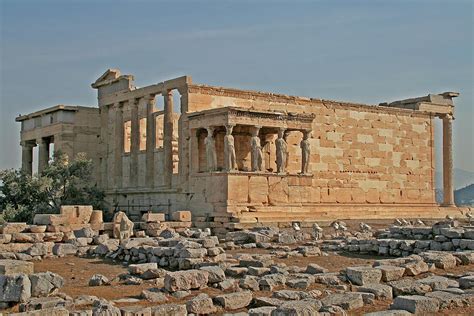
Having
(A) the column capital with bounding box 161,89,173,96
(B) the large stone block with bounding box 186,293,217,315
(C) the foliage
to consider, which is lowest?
(B) the large stone block with bounding box 186,293,217,315

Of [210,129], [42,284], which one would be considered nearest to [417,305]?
[42,284]

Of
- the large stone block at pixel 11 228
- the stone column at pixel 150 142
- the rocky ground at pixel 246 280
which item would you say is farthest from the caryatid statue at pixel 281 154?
the large stone block at pixel 11 228

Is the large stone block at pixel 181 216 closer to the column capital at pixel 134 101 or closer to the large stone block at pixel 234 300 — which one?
the column capital at pixel 134 101

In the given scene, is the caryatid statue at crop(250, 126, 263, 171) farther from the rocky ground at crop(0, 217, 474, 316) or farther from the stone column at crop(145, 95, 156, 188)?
the rocky ground at crop(0, 217, 474, 316)

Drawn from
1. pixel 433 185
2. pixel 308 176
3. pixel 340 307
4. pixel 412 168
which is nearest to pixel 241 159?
pixel 308 176

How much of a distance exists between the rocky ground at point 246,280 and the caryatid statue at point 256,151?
654 cm

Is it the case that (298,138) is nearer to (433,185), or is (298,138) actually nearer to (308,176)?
(308,176)

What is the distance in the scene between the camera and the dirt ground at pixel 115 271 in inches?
382

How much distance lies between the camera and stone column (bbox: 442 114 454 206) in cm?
3419

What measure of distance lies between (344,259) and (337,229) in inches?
265

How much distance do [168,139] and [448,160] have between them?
1572 cm

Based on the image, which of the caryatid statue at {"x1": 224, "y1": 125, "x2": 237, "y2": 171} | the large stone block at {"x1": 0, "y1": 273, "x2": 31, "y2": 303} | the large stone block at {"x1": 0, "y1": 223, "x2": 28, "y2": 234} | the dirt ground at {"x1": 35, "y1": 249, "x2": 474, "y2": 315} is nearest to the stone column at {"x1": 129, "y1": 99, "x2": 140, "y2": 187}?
the caryatid statue at {"x1": 224, "y1": 125, "x2": 237, "y2": 171}

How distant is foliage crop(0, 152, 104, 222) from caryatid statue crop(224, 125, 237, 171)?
20.9 ft

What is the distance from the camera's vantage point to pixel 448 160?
34406 millimetres
